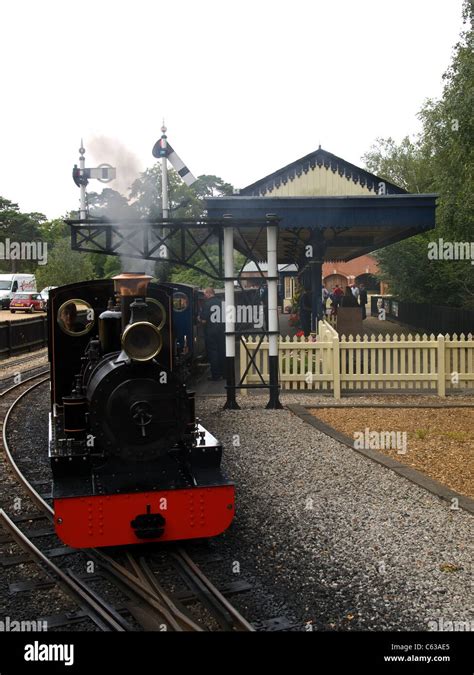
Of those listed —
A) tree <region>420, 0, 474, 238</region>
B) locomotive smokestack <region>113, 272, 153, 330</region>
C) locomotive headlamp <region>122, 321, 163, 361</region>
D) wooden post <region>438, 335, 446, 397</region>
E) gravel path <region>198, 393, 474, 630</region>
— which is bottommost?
gravel path <region>198, 393, 474, 630</region>

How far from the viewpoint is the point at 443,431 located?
34.2ft

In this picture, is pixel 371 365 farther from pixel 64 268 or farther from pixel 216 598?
pixel 64 268

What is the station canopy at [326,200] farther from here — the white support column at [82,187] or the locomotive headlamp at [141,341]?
the locomotive headlamp at [141,341]

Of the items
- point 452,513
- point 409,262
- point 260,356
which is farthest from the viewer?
point 409,262

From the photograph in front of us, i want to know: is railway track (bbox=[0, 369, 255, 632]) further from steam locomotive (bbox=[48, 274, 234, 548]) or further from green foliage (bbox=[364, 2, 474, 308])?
green foliage (bbox=[364, 2, 474, 308])

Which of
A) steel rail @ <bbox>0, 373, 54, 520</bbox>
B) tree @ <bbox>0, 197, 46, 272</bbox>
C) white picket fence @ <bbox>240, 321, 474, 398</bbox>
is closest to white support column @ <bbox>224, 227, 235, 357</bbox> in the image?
white picket fence @ <bbox>240, 321, 474, 398</bbox>

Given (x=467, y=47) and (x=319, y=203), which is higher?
(x=467, y=47)

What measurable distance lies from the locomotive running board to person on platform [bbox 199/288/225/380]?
9.94 m

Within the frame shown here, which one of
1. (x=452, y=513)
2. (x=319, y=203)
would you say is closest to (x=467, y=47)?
(x=319, y=203)

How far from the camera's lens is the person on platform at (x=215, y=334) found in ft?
51.9

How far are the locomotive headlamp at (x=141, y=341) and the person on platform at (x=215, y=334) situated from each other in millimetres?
9913

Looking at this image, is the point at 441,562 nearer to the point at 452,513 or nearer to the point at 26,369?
the point at 452,513

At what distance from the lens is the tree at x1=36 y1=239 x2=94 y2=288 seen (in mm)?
44906
